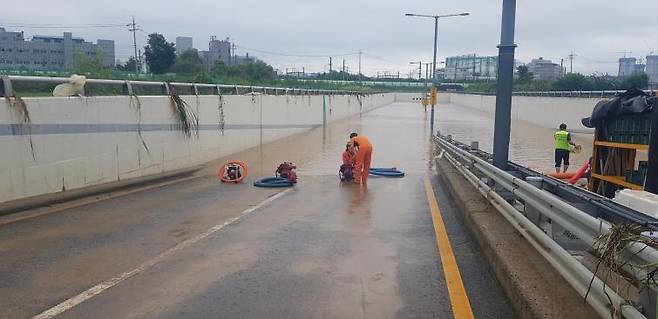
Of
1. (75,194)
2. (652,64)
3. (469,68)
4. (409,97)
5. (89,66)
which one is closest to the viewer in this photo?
(75,194)

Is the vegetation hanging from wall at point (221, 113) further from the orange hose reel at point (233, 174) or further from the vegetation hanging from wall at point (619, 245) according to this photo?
the vegetation hanging from wall at point (619, 245)

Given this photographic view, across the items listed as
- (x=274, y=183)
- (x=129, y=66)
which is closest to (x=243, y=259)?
(x=274, y=183)

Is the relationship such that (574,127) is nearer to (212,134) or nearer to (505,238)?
(212,134)

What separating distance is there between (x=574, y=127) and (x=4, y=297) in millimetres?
30633

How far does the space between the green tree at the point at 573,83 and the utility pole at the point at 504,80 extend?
145 ft

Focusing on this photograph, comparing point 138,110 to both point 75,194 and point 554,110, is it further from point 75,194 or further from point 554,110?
point 554,110

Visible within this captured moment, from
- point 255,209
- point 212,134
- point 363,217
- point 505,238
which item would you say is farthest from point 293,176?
point 505,238

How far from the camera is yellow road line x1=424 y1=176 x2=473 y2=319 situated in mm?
4399

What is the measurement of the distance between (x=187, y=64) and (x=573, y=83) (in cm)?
3388

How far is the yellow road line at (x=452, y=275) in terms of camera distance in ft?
14.4

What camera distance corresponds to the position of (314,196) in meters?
10.4

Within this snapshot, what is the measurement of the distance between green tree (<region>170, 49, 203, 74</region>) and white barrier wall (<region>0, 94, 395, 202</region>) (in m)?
21.5

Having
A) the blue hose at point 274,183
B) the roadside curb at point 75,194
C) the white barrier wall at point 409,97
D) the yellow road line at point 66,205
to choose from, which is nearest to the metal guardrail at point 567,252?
the blue hose at point 274,183

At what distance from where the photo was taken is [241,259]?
19.3ft
